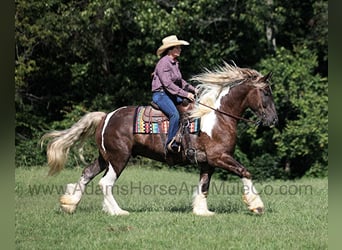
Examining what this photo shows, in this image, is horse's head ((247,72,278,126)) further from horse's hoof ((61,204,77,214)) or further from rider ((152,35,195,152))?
horse's hoof ((61,204,77,214))

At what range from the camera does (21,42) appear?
56.3 ft

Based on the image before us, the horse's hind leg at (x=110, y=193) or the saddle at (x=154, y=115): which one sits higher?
the saddle at (x=154, y=115)

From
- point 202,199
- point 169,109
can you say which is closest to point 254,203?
point 202,199

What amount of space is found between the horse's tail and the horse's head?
2.23 metres

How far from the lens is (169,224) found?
6.33 m

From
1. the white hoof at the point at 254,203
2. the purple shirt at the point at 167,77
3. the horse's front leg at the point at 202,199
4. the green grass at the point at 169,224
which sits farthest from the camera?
the horse's front leg at the point at 202,199

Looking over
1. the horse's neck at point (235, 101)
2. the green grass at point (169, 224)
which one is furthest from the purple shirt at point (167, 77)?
the green grass at point (169, 224)

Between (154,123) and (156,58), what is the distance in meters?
10.00

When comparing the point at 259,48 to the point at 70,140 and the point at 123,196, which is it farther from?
the point at 70,140

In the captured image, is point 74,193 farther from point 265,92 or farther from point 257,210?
point 265,92

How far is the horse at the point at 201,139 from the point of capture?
24.1 ft

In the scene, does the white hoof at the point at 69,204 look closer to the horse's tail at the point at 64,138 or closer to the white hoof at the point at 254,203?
the horse's tail at the point at 64,138

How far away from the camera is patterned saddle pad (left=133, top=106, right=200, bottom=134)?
7.41 m

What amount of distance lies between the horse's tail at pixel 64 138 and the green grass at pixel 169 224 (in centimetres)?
72
